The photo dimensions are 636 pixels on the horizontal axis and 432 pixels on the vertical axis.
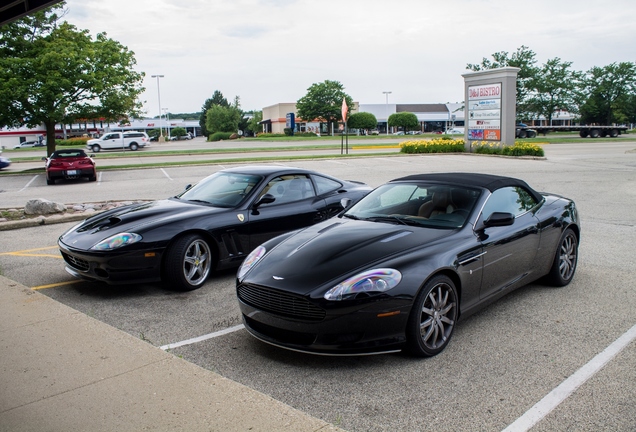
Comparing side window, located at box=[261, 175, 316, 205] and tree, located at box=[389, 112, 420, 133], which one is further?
tree, located at box=[389, 112, 420, 133]

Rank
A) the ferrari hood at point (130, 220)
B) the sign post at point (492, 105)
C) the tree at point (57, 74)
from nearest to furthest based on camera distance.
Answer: the ferrari hood at point (130, 220) < the tree at point (57, 74) < the sign post at point (492, 105)

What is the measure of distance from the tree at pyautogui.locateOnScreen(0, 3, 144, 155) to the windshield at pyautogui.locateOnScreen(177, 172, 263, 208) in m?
18.7

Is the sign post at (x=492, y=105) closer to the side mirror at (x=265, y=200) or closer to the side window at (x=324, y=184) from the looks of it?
the side window at (x=324, y=184)

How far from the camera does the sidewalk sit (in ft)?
11.1

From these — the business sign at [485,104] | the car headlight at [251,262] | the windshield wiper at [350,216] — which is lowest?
the car headlight at [251,262]

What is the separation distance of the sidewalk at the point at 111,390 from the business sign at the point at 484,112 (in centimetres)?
2827

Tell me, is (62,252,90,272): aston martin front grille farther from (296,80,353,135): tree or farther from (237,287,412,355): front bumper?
(296,80,353,135): tree

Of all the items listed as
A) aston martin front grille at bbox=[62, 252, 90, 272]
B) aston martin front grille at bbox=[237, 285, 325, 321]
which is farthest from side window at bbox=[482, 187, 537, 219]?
aston martin front grille at bbox=[62, 252, 90, 272]

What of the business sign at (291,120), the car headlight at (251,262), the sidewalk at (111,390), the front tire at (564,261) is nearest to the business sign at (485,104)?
the front tire at (564,261)

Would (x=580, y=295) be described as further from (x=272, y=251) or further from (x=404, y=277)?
(x=272, y=251)

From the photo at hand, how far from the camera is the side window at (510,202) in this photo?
562 cm

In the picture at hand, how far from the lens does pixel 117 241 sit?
245 inches

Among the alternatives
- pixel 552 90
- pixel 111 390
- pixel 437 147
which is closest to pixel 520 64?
pixel 552 90

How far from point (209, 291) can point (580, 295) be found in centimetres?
411
